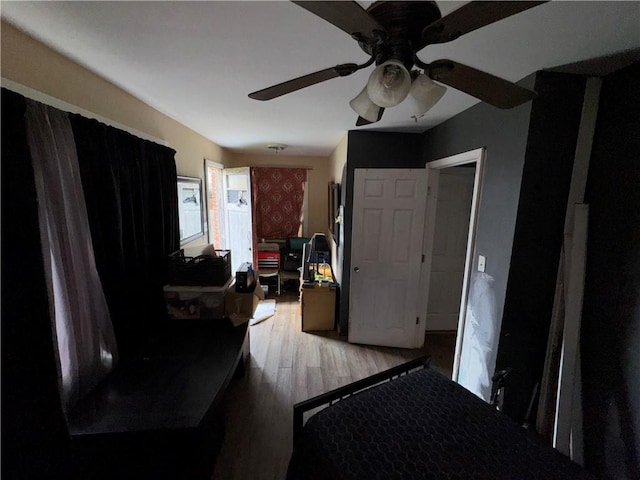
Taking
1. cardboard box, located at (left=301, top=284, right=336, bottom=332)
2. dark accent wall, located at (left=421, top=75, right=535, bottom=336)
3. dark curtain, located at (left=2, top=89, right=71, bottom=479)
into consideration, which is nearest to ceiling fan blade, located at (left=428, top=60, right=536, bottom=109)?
dark accent wall, located at (left=421, top=75, right=535, bottom=336)

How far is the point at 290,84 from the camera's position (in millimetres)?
921

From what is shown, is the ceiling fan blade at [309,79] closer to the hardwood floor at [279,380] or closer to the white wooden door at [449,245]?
the hardwood floor at [279,380]

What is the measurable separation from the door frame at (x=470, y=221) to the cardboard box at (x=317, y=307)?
0.99 meters

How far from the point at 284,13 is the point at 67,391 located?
6.41ft

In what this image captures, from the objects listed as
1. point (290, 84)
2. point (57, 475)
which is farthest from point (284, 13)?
point (57, 475)

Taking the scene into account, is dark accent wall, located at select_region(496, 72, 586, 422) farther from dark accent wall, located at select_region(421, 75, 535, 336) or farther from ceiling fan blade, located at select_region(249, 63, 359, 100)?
ceiling fan blade, located at select_region(249, 63, 359, 100)

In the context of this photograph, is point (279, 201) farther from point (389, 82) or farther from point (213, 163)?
point (389, 82)

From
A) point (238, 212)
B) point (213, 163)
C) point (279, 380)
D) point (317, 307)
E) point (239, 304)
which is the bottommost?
point (279, 380)

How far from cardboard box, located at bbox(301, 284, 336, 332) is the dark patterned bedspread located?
1.79 metres

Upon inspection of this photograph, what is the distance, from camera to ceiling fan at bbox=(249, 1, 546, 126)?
61cm

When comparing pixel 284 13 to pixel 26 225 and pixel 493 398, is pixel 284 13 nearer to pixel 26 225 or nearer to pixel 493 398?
pixel 26 225

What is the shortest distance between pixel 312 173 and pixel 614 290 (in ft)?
13.7

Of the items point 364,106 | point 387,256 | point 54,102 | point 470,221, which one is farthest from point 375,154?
point 54,102

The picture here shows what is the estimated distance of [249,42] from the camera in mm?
1166
